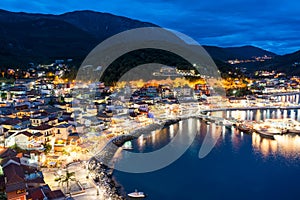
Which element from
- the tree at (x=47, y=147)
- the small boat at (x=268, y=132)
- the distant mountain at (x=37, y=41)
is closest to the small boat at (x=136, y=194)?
the tree at (x=47, y=147)

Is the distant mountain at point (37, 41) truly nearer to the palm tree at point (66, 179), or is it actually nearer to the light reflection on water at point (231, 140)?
the light reflection on water at point (231, 140)

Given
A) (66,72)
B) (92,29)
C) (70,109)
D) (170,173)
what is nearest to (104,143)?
(170,173)

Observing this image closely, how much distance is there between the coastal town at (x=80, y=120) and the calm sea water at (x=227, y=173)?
776 mm

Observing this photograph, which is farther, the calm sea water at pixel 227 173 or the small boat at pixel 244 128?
the small boat at pixel 244 128

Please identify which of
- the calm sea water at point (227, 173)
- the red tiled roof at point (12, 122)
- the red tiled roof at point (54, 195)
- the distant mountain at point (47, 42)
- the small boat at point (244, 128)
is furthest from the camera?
the distant mountain at point (47, 42)

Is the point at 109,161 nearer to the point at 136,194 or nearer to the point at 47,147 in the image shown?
the point at 47,147

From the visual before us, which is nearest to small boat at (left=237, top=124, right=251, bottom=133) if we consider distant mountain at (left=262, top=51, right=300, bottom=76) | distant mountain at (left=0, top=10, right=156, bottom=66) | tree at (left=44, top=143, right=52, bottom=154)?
tree at (left=44, top=143, right=52, bottom=154)

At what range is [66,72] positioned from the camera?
21.7m

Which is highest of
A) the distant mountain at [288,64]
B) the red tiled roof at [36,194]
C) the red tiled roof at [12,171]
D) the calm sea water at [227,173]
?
the distant mountain at [288,64]

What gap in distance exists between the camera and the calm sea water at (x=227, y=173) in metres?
5.87

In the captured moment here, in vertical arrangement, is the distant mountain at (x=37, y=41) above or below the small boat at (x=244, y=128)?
above

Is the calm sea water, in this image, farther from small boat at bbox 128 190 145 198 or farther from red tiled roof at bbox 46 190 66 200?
red tiled roof at bbox 46 190 66 200

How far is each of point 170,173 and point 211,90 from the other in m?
13.7

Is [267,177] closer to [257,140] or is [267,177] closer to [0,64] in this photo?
[257,140]
